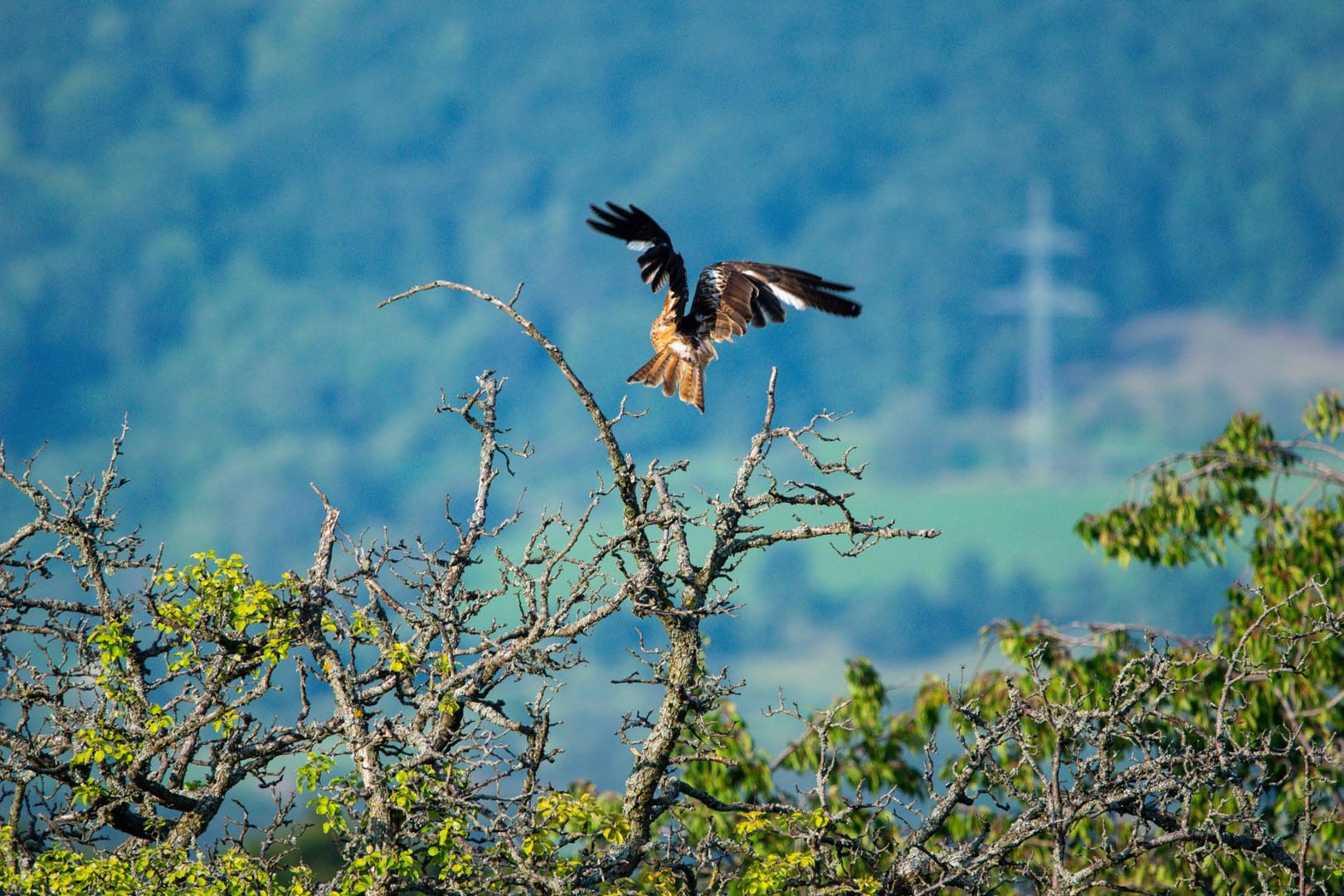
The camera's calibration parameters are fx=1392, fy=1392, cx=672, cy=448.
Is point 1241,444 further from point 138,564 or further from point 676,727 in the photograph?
point 138,564

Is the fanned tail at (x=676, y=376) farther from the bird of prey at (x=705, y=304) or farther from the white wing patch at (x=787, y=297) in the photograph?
the white wing patch at (x=787, y=297)

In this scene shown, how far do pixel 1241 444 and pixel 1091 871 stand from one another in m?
8.73

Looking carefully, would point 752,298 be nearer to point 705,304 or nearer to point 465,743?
point 705,304

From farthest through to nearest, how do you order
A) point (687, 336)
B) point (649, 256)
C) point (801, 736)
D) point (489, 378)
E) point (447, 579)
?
point (801, 736) < point (649, 256) < point (687, 336) < point (489, 378) < point (447, 579)

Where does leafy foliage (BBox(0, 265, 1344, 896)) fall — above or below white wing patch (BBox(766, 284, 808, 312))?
below

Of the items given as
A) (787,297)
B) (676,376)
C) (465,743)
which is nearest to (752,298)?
(787,297)

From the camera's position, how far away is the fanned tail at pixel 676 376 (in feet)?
30.4

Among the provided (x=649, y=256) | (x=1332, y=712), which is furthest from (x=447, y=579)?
(x=1332, y=712)

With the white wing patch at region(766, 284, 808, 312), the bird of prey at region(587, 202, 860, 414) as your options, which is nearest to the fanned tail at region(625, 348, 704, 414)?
the bird of prey at region(587, 202, 860, 414)

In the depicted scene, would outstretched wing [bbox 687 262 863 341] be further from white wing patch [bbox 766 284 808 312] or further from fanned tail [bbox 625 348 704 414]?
fanned tail [bbox 625 348 704 414]

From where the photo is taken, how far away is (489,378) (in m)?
8.02

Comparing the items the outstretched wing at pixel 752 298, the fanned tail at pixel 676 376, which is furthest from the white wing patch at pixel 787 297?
the fanned tail at pixel 676 376

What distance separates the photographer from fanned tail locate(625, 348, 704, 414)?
30.4 ft

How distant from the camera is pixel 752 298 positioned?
9578 mm
